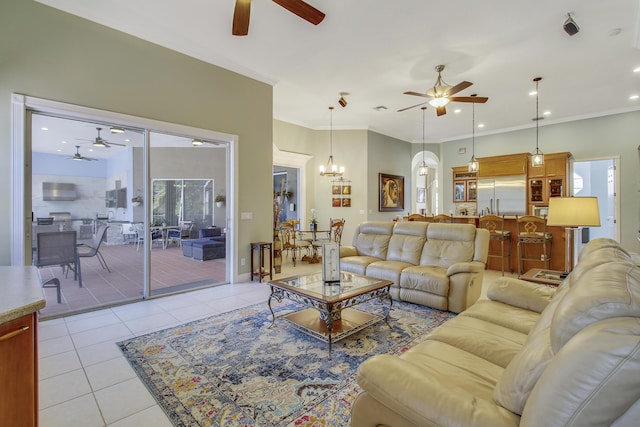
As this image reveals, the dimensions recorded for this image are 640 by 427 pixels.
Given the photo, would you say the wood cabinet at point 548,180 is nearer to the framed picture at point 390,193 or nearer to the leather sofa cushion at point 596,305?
the framed picture at point 390,193

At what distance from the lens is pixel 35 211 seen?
→ 331cm

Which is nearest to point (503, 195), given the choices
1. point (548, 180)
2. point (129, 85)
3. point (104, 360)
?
point (548, 180)

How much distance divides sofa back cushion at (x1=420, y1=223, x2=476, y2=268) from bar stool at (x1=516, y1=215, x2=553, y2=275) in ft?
6.45

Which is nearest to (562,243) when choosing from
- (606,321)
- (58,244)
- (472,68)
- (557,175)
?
(557,175)

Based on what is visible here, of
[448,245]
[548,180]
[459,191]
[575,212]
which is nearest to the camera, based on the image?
[575,212]

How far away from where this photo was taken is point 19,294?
141 cm

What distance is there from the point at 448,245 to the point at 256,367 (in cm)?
291

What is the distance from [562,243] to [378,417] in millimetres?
5619

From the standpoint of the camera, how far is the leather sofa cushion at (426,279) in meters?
3.56

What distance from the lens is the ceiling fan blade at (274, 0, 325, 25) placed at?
106 inches

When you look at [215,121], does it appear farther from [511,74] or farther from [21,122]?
[511,74]

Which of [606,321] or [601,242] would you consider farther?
[601,242]

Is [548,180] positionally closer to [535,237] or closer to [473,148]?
[473,148]

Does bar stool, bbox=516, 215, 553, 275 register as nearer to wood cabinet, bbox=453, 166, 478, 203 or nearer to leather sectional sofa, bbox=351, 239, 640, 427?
wood cabinet, bbox=453, 166, 478, 203
